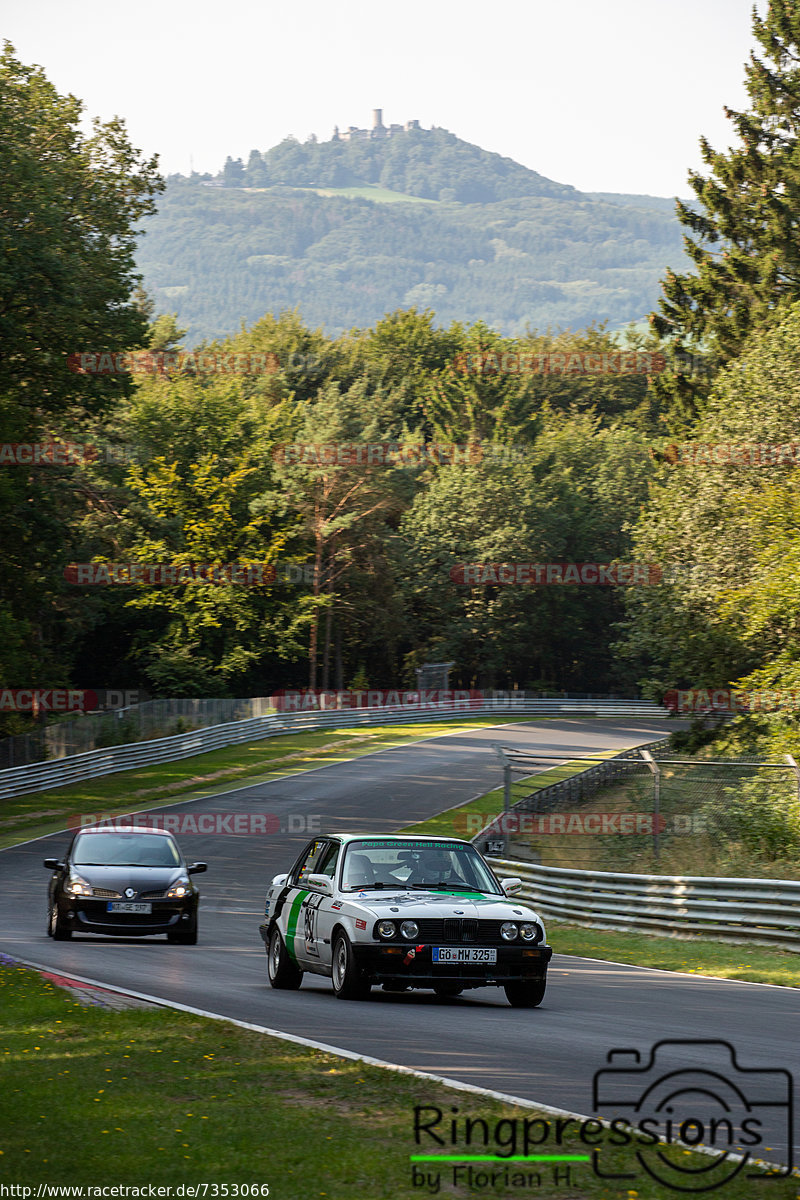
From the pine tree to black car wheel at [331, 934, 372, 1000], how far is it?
43085 millimetres

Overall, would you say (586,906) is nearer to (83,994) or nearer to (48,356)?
(83,994)

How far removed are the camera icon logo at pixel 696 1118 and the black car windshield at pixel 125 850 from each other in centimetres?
985

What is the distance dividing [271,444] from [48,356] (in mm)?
32709

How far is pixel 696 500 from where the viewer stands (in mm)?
40406

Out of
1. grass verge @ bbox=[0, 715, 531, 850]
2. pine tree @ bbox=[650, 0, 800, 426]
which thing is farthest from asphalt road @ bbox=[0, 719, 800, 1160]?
pine tree @ bbox=[650, 0, 800, 426]

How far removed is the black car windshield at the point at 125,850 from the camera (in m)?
17.3

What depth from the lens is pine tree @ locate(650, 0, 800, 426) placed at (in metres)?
52.2

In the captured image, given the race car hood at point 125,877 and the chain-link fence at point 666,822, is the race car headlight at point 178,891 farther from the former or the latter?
the chain-link fence at point 666,822

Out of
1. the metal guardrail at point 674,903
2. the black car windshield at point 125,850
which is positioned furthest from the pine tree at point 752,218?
the black car windshield at point 125,850

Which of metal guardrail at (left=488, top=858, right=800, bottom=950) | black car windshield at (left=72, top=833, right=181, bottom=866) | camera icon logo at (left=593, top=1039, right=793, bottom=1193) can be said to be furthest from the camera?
metal guardrail at (left=488, top=858, right=800, bottom=950)

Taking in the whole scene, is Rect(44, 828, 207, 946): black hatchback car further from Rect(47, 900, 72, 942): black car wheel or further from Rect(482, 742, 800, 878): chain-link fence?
Rect(482, 742, 800, 878): chain-link fence

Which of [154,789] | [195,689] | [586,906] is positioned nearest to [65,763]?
[154,789]

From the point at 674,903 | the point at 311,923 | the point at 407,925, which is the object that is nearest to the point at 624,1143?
the point at 407,925

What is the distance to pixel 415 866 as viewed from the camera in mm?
12219
